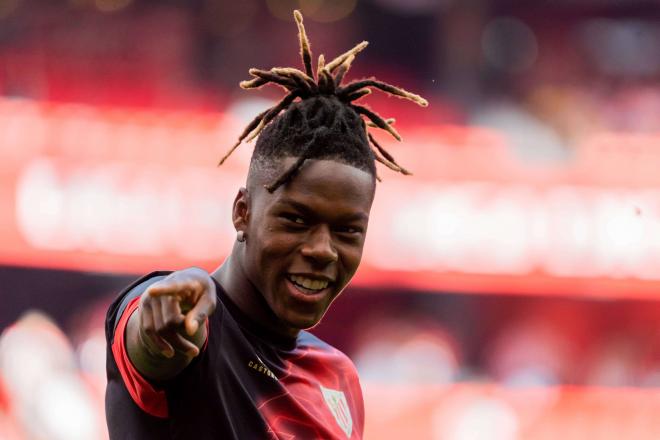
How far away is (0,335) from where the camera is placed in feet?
31.1

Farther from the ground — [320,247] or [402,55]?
[402,55]

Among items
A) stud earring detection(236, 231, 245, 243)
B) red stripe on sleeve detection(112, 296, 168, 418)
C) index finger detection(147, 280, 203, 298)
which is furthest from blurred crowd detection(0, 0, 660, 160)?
index finger detection(147, 280, 203, 298)

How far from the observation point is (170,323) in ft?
6.81

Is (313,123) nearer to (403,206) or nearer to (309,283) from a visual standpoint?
(309,283)

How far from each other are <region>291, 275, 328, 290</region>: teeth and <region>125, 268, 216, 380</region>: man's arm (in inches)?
18.3

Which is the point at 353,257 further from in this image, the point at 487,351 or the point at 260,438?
the point at 487,351

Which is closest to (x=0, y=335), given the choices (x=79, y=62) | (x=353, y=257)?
(x=79, y=62)

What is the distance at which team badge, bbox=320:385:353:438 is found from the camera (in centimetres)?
302

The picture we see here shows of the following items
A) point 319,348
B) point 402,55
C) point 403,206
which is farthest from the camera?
point 402,55

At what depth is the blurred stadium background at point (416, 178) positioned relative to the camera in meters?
9.88

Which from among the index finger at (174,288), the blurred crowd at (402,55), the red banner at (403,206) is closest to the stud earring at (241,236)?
the index finger at (174,288)

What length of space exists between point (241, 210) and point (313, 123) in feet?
0.89

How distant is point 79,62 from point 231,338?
8.16m

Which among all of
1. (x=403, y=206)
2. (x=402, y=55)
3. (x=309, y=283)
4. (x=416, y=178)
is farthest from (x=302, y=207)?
(x=402, y=55)
